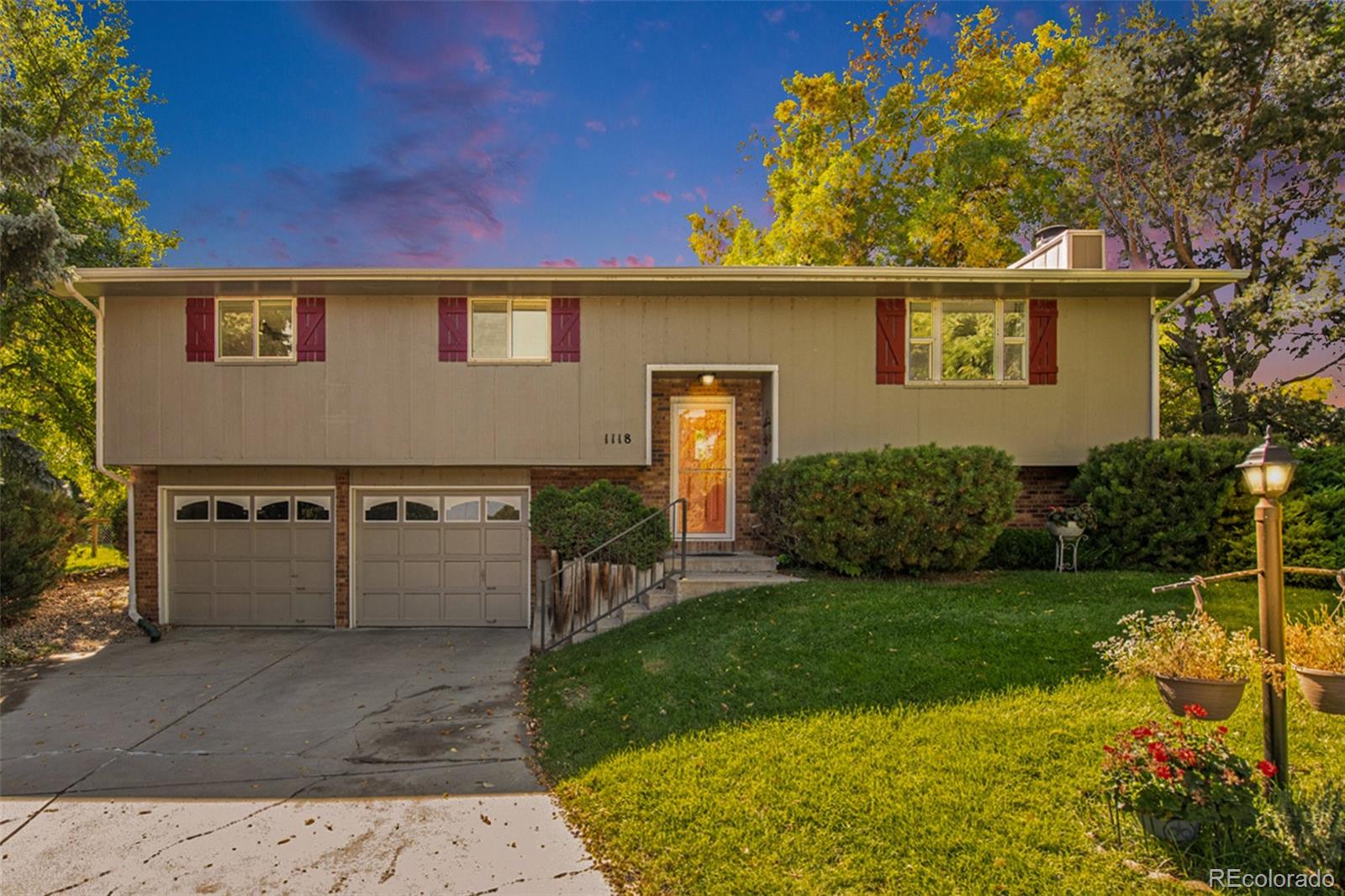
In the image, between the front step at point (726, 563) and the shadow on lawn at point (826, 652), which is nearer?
the shadow on lawn at point (826, 652)

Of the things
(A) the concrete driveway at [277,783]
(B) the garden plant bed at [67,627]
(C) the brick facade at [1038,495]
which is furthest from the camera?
(C) the brick facade at [1038,495]

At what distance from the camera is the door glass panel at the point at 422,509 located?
9984 millimetres

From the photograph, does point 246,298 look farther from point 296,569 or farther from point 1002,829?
point 1002,829

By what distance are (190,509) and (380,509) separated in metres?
2.88

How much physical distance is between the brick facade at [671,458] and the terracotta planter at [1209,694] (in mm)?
6616

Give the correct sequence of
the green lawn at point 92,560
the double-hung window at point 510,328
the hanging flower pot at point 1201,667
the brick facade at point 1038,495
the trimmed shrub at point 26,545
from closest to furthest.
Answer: the hanging flower pot at point 1201,667, the trimmed shrub at point 26,545, the double-hung window at point 510,328, the brick facade at point 1038,495, the green lawn at point 92,560

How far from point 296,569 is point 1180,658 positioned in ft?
34.8

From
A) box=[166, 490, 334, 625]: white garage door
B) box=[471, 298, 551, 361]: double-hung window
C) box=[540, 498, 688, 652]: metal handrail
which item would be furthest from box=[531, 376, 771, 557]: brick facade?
box=[166, 490, 334, 625]: white garage door

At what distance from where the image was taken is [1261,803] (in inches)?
116

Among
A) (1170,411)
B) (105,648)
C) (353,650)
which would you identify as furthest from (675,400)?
(1170,411)

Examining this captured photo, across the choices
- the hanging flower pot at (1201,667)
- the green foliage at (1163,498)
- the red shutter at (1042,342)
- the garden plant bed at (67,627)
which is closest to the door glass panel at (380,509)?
the garden plant bed at (67,627)

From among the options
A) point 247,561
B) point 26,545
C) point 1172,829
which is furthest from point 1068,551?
point 26,545

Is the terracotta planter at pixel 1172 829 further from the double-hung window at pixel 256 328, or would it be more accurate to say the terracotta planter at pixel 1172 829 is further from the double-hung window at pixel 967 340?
the double-hung window at pixel 256 328

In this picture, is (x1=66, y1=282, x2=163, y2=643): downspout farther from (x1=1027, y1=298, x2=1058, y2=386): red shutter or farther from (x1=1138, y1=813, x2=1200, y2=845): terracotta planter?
(x1=1027, y1=298, x2=1058, y2=386): red shutter
